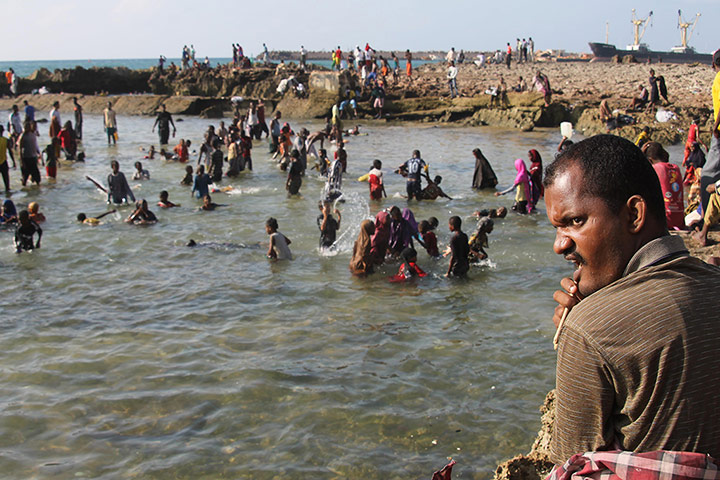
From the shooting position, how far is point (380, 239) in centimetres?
1088

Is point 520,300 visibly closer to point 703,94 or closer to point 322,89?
point 703,94

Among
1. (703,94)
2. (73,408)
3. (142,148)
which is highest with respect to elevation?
(703,94)

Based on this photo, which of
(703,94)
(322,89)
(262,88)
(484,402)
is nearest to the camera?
(484,402)

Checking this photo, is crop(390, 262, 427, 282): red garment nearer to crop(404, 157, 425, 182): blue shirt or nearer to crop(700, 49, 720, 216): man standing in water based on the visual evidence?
crop(700, 49, 720, 216): man standing in water

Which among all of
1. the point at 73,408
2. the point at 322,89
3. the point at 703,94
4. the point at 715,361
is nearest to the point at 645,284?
the point at 715,361

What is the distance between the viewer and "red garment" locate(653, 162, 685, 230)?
880cm

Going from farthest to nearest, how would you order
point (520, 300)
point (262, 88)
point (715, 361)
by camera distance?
point (262, 88) → point (520, 300) → point (715, 361)

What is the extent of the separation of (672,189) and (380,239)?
14.5 feet

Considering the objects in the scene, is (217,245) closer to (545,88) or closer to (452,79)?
(545,88)

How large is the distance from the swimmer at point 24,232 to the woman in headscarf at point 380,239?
20.9 feet

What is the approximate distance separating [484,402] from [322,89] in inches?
1232

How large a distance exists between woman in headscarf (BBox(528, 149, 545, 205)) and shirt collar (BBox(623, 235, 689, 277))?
13.4 meters

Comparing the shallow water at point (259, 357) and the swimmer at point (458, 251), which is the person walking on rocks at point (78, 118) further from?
the swimmer at point (458, 251)

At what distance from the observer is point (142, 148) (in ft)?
87.5
